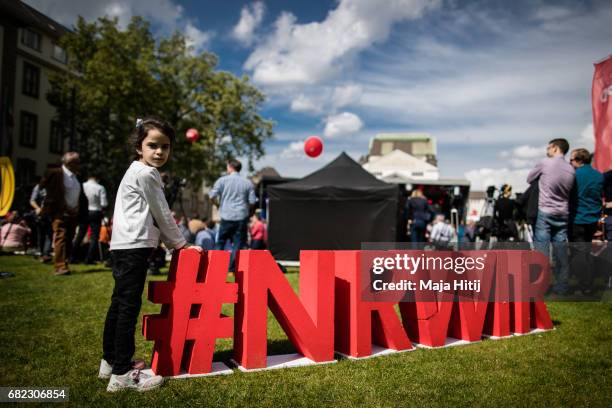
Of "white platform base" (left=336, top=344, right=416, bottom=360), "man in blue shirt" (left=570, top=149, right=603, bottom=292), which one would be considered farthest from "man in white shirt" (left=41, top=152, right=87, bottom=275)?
"man in blue shirt" (left=570, top=149, right=603, bottom=292)

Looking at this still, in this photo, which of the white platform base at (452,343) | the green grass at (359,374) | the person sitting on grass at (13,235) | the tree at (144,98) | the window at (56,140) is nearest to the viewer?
the green grass at (359,374)

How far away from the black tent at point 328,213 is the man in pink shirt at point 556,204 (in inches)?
217

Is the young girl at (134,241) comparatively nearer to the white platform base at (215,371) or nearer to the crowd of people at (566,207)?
the white platform base at (215,371)

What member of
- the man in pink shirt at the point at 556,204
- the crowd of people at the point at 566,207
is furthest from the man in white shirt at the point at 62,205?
the man in pink shirt at the point at 556,204

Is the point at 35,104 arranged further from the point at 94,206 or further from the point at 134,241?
the point at 134,241

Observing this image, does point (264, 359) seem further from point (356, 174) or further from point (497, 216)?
point (356, 174)

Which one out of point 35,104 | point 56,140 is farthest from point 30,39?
point 56,140

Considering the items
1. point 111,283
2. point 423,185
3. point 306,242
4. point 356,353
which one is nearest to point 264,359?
point 356,353

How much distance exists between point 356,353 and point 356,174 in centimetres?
881

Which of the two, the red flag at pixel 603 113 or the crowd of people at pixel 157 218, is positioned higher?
the red flag at pixel 603 113

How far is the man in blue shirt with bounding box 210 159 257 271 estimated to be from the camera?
7.72m

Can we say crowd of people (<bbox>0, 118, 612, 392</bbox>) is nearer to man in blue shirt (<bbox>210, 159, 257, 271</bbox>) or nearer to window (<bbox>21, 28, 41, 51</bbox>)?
man in blue shirt (<bbox>210, 159, 257, 271</bbox>)

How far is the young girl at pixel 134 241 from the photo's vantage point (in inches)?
105

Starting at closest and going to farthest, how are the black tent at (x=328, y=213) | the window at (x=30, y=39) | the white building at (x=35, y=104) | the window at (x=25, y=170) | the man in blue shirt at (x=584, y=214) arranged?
the man in blue shirt at (x=584, y=214) < the black tent at (x=328, y=213) < the window at (x=25, y=170) < the white building at (x=35, y=104) < the window at (x=30, y=39)
